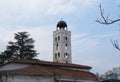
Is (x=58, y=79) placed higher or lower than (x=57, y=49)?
lower

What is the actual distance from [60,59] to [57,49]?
15.2ft

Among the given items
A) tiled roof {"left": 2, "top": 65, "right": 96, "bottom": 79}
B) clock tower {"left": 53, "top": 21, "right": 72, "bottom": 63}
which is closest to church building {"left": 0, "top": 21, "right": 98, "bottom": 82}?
tiled roof {"left": 2, "top": 65, "right": 96, "bottom": 79}

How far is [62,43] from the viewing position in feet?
255

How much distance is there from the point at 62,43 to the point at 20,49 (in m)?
23.4

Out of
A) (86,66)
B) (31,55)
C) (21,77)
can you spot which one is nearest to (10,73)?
(21,77)

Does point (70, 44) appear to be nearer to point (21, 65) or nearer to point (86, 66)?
point (86, 66)

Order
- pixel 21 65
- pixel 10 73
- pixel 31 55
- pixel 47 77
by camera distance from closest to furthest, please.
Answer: pixel 10 73 → pixel 47 77 → pixel 21 65 → pixel 31 55

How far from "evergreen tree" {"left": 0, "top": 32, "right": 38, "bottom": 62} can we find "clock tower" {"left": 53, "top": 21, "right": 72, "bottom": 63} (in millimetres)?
18847

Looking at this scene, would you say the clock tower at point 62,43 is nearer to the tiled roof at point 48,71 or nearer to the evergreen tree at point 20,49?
the evergreen tree at point 20,49

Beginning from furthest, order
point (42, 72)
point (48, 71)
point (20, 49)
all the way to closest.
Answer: point (20, 49)
point (48, 71)
point (42, 72)

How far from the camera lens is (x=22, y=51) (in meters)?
55.7

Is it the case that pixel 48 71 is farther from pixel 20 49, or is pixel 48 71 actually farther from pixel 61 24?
pixel 61 24

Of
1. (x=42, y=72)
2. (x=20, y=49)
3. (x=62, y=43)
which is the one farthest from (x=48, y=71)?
(x=62, y=43)

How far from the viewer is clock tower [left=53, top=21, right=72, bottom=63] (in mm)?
75750
